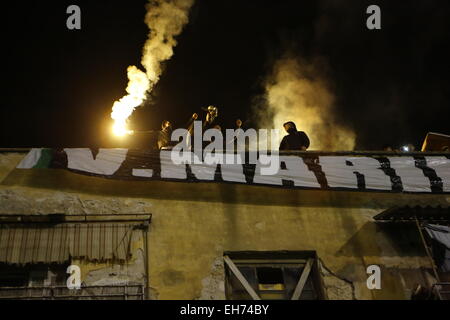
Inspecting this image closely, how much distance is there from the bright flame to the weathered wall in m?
4.27

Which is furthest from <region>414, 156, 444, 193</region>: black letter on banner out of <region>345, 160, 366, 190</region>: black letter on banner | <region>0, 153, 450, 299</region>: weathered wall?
<region>0, 153, 450, 299</region>: weathered wall

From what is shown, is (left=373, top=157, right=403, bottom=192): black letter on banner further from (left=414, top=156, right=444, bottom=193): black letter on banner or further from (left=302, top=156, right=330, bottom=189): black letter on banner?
(left=302, top=156, right=330, bottom=189): black letter on banner

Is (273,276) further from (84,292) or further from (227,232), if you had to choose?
(84,292)

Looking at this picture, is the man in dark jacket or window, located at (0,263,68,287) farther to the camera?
the man in dark jacket

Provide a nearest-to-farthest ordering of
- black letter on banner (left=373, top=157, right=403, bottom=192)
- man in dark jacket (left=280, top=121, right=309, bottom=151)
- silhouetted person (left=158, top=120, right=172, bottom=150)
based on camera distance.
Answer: black letter on banner (left=373, top=157, right=403, bottom=192) → man in dark jacket (left=280, top=121, right=309, bottom=151) → silhouetted person (left=158, top=120, right=172, bottom=150)

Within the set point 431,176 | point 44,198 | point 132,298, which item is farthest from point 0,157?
point 431,176

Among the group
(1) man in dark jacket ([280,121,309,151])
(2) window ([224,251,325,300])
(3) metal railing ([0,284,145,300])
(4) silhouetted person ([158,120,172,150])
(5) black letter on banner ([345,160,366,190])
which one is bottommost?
(3) metal railing ([0,284,145,300])

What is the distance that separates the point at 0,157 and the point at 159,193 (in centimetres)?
327

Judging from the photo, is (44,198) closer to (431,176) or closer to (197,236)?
(197,236)

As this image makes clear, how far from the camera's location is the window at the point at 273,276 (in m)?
10.2

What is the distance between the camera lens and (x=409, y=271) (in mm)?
10625

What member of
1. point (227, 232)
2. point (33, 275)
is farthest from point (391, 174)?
point (33, 275)

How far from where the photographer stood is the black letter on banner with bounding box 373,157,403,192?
39.5 feet

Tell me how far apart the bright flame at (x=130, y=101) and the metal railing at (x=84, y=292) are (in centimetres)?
650
